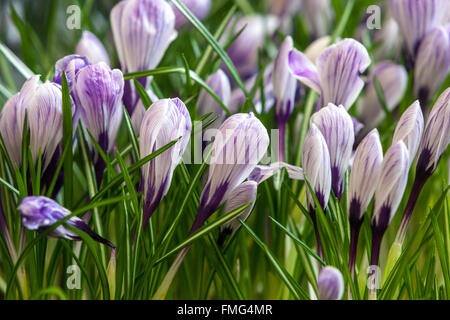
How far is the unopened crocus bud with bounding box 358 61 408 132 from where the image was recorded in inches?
23.1

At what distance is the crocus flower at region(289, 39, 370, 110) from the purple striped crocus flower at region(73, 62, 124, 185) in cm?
14

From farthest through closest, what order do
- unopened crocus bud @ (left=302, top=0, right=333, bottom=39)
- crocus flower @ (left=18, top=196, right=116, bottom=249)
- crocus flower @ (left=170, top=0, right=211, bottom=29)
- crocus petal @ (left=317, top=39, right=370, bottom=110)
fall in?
1. unopened crocus bud @ (left=302, top=0, right=333, bottom=39)
2. crocus flower @ (left=170, top=0, right=211, bottom=29)
3. crocus petal @ (left=317, top=39, right=370, bottom=110)
4. crocus flower @ (left=18, top=196, right=116, bottom=249)

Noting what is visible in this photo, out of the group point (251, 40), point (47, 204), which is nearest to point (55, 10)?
point (251, 40)

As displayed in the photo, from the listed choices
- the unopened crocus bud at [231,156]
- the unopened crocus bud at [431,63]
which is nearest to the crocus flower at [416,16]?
the unopened crocus bud at [431,63]

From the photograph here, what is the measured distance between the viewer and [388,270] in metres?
0.41

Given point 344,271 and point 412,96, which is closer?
point 344,271

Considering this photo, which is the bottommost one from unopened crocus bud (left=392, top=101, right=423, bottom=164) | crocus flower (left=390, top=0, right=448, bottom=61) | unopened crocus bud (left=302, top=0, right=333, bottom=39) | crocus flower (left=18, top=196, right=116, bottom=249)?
crocus flower (left=18, top=196, right=116, bottom=249)

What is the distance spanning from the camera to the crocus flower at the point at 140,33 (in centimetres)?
45

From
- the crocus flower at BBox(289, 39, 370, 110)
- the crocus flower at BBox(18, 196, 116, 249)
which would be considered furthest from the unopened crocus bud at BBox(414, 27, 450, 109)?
the crocus flower at BBox(18, 196, 116, 249)

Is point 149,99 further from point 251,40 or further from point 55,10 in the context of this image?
point 55,10

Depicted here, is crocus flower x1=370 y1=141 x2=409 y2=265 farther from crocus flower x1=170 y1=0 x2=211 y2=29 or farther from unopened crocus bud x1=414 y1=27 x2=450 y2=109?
crocus flower x1=170 y1=0 x2=211 y2=29

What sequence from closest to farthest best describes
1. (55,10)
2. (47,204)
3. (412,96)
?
(47,204) < (412,96) < (55,10)

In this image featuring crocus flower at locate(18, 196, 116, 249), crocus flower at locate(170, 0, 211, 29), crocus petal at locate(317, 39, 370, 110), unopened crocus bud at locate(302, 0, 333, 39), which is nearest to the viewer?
crocus flower at locate(18, 196, 116, 249)
